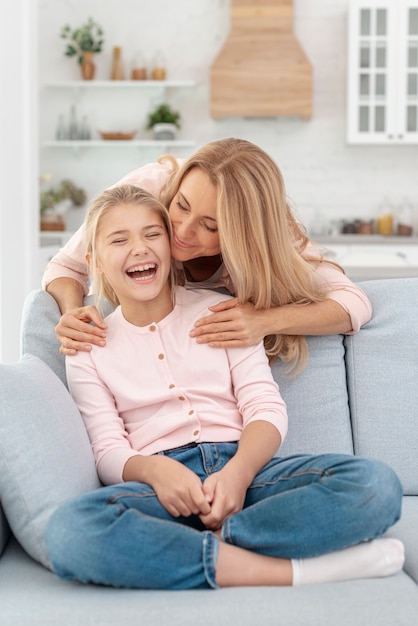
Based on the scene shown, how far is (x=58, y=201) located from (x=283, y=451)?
4.30m

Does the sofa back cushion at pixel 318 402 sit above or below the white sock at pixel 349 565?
above

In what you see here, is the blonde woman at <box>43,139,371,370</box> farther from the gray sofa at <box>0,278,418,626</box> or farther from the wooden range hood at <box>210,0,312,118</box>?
the wooden range hood at <box>210,0,312,118</box>

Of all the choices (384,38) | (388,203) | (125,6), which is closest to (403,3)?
(384,38)

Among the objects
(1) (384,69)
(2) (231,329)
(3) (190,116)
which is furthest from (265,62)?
(2) (231,329)

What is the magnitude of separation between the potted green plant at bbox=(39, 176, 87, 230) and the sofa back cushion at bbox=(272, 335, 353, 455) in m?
3.97

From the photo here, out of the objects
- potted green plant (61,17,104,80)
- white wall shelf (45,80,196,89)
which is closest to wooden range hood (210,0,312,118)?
white wall shelf (45,80,196,89)

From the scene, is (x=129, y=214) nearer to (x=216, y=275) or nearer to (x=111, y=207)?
(x=111, y=207)

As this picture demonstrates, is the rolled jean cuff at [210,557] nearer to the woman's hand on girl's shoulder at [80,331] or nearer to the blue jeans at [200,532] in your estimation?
the blue jeans at [200,532]

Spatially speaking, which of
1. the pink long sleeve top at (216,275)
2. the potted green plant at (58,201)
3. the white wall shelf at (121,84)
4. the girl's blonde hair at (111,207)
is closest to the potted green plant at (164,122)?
the white wall shelf at (121,84)

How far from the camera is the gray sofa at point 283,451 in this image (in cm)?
130

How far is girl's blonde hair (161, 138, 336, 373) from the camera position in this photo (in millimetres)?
1876

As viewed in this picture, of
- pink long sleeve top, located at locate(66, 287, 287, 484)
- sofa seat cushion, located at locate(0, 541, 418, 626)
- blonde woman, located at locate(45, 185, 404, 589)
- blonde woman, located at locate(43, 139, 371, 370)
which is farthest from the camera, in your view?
blonde woman, located at locate(43, 139, 371, 370)

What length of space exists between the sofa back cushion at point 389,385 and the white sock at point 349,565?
55 cm

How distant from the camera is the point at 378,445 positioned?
2.01 m
